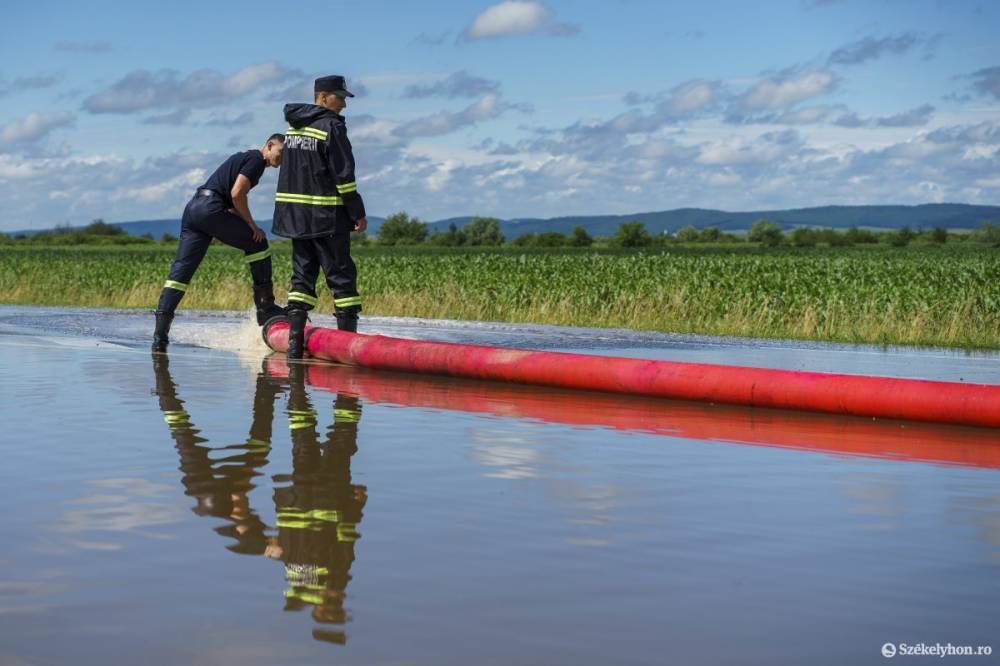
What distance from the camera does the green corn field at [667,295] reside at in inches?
839

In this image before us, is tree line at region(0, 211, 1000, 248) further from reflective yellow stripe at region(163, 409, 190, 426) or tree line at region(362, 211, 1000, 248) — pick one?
reflective yellow stripe at region(163, 409, 190, 426)

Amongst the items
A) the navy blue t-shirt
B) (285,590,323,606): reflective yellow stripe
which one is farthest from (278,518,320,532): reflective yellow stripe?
the navy blue t-shirt

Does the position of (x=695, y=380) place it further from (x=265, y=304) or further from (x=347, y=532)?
(x=265, y=304)

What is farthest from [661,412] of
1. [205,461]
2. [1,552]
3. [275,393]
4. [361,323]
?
[361,323]

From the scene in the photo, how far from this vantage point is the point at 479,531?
5.41m

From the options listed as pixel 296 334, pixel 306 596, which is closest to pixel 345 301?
pixel 296 334

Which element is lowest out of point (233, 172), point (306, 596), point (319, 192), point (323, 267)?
point (306, 596)

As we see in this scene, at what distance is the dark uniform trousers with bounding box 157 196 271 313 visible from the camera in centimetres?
1420

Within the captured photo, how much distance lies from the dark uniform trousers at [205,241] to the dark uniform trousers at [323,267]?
1328 mm

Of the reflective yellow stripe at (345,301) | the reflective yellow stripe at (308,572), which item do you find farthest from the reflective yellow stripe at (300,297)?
the reflective yellow stripe at (308,572)

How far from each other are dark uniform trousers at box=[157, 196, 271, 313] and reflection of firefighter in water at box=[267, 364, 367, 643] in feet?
19.1

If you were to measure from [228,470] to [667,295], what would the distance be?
58.6 ft

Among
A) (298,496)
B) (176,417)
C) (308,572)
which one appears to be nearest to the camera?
(308,572)

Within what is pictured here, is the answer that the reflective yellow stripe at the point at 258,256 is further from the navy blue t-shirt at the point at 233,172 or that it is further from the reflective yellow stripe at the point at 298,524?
the reflective yellow stripe at the point at 298,524
